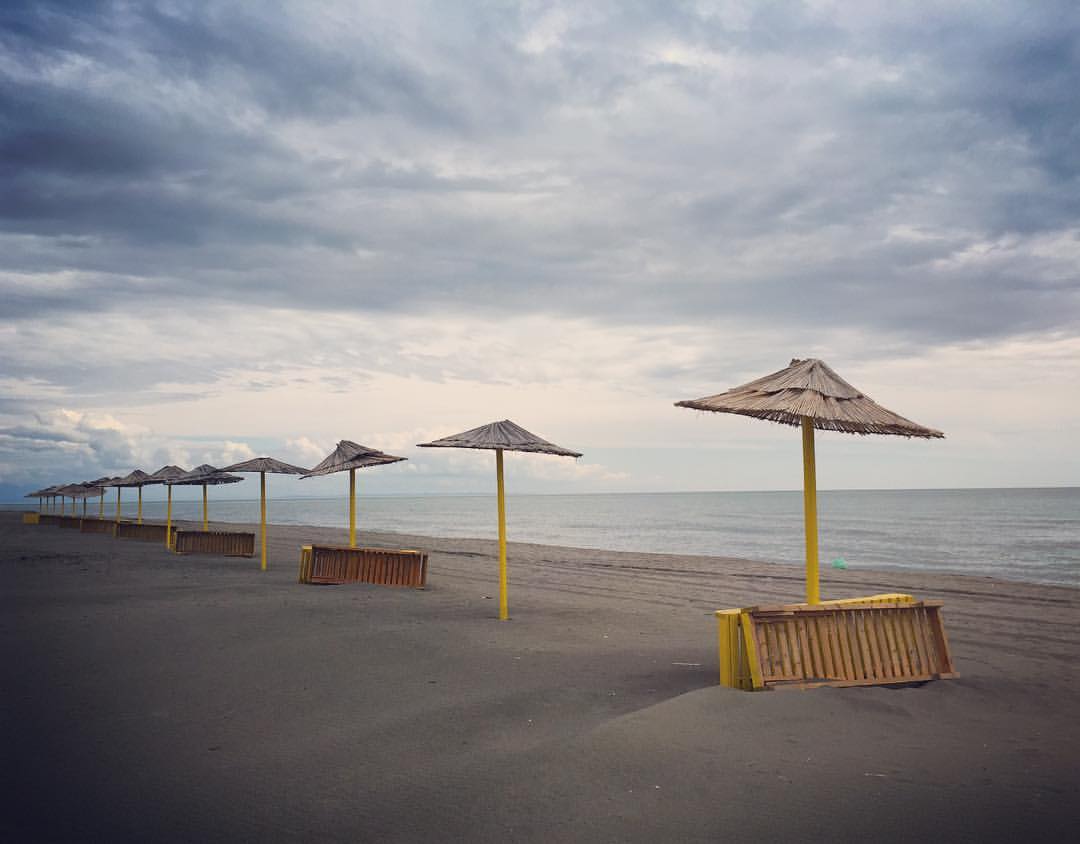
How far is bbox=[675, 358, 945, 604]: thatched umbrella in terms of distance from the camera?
22.5 ft

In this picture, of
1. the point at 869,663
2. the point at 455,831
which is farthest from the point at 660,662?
the point at 455,831

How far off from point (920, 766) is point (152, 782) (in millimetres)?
4627

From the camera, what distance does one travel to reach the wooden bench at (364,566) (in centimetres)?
1512

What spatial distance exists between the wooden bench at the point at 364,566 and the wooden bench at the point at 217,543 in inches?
326

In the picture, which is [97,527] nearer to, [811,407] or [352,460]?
[352,460]

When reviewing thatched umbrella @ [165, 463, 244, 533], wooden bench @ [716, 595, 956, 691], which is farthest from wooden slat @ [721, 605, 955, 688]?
thatched umbrella @ [165, 463, 244, 533]

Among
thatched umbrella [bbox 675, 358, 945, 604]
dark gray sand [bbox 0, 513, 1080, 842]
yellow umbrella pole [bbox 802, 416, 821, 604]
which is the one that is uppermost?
thatched umbrella [bbox 675, 358, 945, 604]

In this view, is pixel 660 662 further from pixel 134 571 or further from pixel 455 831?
pixel 134 571

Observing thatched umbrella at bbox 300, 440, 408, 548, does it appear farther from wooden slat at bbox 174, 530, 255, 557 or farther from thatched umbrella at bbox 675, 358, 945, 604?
thatched umbrella at bbox 675, 358, 945, 604

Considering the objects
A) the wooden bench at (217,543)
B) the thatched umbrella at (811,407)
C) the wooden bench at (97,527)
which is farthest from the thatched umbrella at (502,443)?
the wooden bench at (97,527)

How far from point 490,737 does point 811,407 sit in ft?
12.3

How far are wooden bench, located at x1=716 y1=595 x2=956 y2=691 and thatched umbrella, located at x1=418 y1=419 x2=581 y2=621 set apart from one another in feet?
15.6

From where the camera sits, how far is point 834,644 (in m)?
6.66

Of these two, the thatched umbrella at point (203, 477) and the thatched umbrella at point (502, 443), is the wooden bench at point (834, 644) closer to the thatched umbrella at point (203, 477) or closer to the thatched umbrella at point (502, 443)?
the thatched umbrella at point (502, 443)
